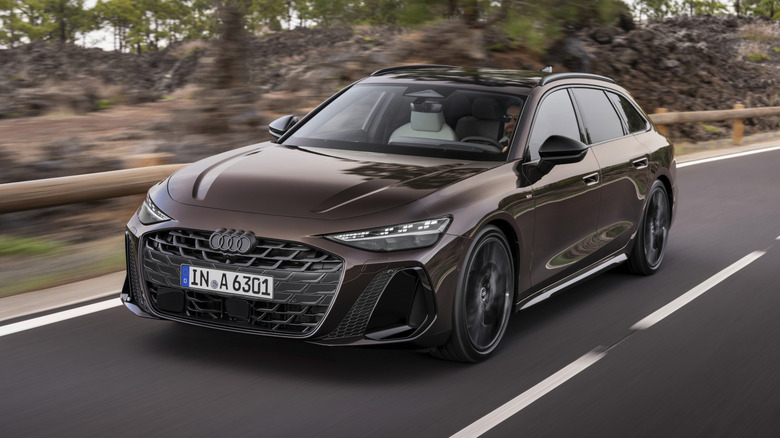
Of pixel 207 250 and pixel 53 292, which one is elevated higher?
pixel 207 250

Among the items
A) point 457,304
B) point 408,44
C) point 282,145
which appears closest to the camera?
point 457,304

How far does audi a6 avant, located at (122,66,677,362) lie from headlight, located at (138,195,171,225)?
0.05 ft

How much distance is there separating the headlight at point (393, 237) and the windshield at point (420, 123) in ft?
3.56

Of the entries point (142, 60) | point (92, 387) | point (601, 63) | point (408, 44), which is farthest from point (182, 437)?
point (142, 60)

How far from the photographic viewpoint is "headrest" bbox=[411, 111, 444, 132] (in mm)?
6129

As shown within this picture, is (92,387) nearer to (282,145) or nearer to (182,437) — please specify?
(182,437)

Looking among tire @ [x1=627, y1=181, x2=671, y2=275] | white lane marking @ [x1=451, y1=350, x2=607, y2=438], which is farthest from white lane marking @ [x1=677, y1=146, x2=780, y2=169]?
white lane marking @ [x1=451, y1=350, x2=607, y2=438]

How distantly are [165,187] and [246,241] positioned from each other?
90 centimetres

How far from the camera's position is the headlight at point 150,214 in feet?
16.5

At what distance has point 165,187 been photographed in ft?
17.5

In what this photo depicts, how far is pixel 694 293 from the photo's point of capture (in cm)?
722

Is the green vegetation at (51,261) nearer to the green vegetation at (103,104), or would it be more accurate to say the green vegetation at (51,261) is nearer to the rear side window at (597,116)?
the rear side window at (597,116)

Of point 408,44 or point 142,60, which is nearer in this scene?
point 408,44

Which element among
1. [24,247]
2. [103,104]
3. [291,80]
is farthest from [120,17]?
[24,247]
